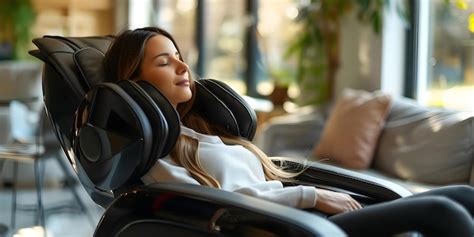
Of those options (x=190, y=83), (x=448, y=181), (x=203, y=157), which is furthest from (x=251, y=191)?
(x=448, y=181)

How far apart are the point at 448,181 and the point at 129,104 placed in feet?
6.10

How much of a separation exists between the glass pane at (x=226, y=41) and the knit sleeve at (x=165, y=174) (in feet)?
12.8

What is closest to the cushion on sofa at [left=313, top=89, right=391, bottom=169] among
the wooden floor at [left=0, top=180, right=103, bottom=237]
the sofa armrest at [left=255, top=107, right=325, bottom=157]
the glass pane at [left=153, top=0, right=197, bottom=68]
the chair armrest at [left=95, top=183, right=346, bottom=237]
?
the sofa armrest at [left=255, top=107, right=325, bottom=157]

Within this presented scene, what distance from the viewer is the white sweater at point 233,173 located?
1896 mm

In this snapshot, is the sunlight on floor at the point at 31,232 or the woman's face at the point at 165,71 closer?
the woman's face at the point at 165,71

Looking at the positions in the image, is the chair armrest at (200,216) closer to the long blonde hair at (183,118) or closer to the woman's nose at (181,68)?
the long blonde hair at (183,118)

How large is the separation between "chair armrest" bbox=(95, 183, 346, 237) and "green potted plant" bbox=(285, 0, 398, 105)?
8.91 feet

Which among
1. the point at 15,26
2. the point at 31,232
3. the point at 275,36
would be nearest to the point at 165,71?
the point at 31,232

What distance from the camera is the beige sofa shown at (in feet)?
10.4

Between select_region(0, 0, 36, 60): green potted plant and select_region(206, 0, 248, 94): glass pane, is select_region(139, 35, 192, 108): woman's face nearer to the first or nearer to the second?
select_region(206, 0, 248, 94): glass pane

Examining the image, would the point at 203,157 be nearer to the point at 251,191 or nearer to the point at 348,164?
the point at 251,191

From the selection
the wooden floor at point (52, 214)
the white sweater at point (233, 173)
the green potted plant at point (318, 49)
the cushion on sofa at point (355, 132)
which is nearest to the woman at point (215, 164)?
the white sweater at point (233, 173)

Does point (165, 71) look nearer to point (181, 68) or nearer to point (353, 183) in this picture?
point (181, 68)

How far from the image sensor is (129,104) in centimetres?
180
